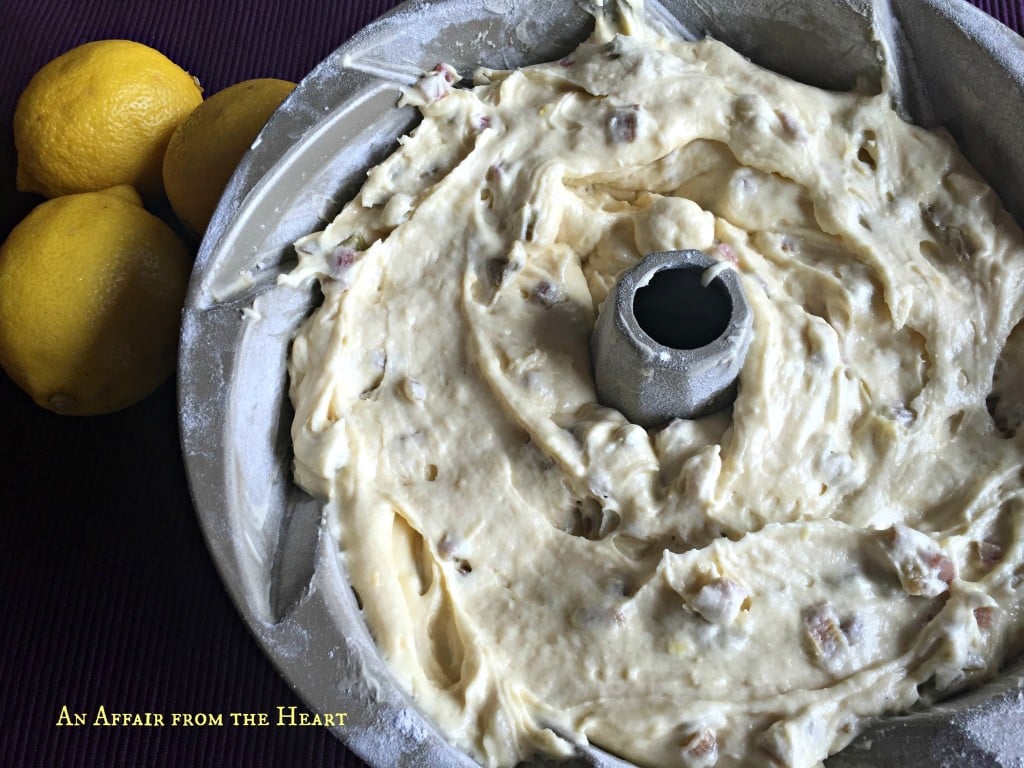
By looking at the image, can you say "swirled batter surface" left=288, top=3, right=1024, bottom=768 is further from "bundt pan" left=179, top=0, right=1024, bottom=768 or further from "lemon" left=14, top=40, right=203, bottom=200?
"lemon" left=14, top=40, right=203, bottom=200

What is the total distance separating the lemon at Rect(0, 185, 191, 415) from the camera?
1335 millimetres

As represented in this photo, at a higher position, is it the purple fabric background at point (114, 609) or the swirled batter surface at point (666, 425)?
the swirled batter surface at point (666, 425)

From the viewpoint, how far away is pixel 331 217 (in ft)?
4.30

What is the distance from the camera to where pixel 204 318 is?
3.77ft

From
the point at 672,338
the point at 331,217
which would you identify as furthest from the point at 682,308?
the point at 331,217

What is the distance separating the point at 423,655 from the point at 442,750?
0.13m

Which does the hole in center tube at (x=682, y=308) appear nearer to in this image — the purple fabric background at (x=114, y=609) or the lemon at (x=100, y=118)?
the purple fabric background at (x=114, y=609)

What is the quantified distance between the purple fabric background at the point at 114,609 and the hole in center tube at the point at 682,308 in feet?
2.58

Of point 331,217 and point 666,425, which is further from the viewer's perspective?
point 331,217

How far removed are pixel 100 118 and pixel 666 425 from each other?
1121mm

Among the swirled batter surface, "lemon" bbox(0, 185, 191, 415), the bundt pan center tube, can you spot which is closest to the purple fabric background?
"lemon" bbox(0, 185, 191, 415)

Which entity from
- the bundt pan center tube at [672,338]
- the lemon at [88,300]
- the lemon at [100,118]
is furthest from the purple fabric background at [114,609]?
the bundt pan center tube at [672,338]

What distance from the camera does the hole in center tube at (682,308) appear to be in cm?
114

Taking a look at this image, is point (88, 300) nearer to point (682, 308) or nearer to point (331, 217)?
point (331, 217)
